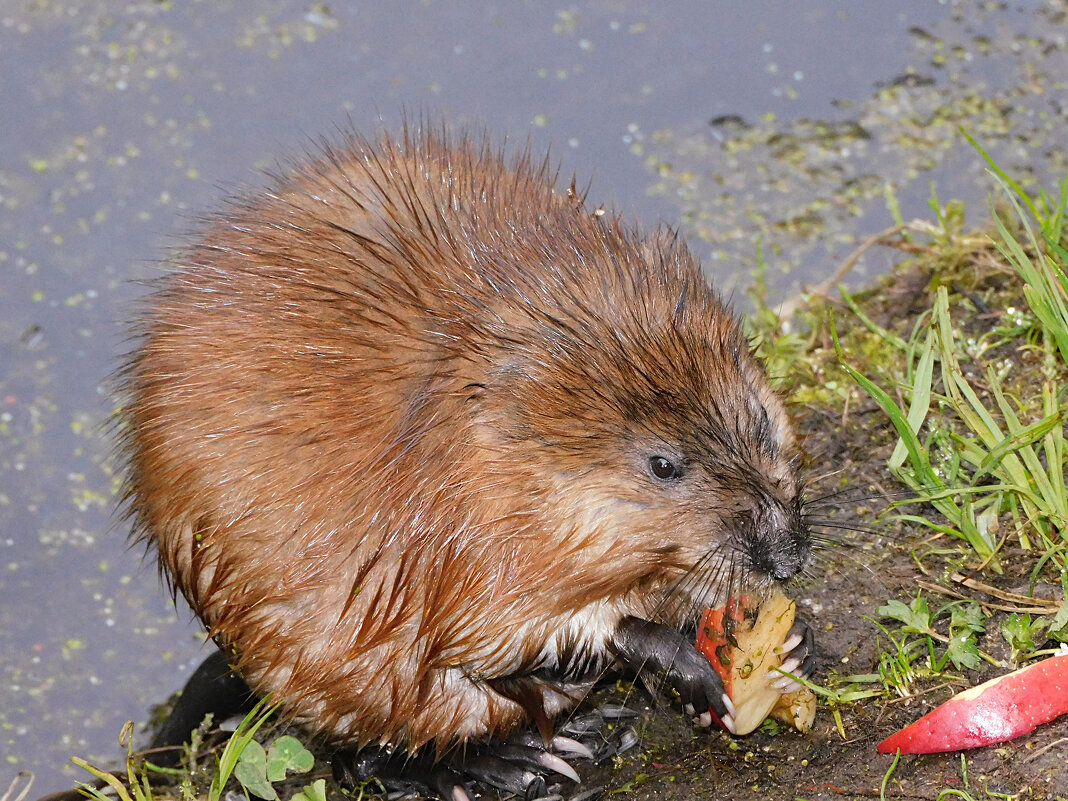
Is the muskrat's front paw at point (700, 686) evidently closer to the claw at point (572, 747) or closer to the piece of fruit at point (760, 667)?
the piece of fruit at point (760, 667)

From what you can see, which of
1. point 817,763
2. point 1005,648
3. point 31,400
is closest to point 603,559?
point 817,763

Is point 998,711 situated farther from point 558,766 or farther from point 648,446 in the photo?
point 558,766

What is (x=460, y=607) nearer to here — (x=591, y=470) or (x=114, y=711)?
(x=591, y=470)

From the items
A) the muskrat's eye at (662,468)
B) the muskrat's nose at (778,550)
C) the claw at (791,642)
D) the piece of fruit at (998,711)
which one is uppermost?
the muskrat's eye at (662,468)

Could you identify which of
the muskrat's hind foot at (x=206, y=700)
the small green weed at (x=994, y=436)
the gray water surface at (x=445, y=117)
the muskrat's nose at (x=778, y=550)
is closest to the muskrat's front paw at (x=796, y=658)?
the muskrat's nose at (x=778, y=550)

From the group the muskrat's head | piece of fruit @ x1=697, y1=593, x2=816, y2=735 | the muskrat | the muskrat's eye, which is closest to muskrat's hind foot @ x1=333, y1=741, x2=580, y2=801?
the muskrat

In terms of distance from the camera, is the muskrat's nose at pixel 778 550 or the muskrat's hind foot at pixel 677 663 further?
the muskrat's hind foot at pixel 677 663

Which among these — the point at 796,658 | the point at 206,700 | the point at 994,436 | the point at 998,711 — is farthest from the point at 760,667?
the point at 206,700

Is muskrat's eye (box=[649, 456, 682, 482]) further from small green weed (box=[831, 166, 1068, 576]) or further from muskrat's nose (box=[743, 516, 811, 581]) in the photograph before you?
small green weed (box=[831, 166, 1068, 576])

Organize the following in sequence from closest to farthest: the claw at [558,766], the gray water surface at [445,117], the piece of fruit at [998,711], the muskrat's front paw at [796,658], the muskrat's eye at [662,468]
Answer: the piece of fruit at [998,711] → the muskrat's eye at [662,468] → the muskrat's front paw at [796,658] → the claw at [558,766] → the gray water surface at [445,117]
